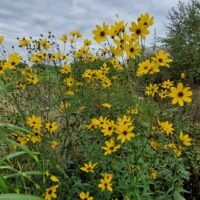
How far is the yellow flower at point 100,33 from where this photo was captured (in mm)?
2078

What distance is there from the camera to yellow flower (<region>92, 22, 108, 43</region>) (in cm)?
208

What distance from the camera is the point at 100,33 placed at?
211 centimetres

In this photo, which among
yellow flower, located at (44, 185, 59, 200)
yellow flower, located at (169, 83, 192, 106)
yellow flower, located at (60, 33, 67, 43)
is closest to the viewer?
yellow flower, located at (169, 83, 192, 106)

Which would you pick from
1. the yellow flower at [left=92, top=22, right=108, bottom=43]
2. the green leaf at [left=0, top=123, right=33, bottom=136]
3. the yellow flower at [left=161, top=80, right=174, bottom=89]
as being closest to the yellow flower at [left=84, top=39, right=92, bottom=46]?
the yellow flower at [left=161, top=80, right=174, bottom=89]

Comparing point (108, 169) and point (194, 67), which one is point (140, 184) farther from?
point (194, 67)

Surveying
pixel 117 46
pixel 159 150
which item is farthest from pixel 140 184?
pixel 117 46

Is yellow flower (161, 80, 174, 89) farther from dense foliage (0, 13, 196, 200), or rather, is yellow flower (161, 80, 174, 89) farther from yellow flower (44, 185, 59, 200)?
yellow flower (44, 185, 59, 200)

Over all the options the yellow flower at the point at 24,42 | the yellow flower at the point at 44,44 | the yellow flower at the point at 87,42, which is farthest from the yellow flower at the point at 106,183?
the yellow flower at the point at 87,42

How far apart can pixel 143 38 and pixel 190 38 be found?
10501mm

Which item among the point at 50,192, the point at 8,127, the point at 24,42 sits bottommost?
the point at 50,192

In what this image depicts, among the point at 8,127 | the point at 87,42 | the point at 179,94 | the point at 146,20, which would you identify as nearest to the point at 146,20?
the point at 146,20

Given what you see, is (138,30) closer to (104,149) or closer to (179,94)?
(179,94)

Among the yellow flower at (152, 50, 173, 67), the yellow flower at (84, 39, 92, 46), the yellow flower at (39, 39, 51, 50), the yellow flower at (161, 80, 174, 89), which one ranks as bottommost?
the yellow flower at (161, 80, 174, 89)

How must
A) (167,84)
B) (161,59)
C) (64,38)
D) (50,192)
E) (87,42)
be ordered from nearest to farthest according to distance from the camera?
(161,59)
(50,192)
(167,84)
(64,38)
(87,42)
